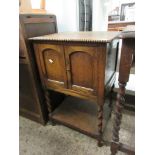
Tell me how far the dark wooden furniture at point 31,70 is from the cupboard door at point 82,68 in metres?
0.36

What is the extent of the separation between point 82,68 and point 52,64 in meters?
0.26

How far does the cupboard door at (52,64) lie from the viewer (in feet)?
3.34

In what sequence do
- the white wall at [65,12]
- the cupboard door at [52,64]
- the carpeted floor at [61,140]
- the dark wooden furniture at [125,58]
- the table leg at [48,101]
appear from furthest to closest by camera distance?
the white wall at [65,12], the table leg at [48,101], the carpeted floor at [61,140], the cupboard door at [52,64], the dark wooden furniture at [125,58]

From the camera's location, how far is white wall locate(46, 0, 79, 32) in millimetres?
1422

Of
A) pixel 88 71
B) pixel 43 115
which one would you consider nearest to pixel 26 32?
pixel 88 71

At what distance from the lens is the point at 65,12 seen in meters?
1.46

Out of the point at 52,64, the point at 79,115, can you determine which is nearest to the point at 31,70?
the point at 52,64

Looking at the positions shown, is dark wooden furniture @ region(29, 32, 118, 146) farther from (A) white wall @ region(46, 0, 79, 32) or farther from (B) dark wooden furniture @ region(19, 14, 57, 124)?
(A) white wall @ region(46, 0, 79, 32)

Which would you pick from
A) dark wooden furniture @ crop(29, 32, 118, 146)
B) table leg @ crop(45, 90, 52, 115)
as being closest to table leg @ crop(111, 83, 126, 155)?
dark wooden furniture @ crop(29, 32, 118, 146)

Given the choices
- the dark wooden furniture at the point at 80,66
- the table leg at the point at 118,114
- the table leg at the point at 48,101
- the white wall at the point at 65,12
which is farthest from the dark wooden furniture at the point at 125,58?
the white wall at the point at 65,12

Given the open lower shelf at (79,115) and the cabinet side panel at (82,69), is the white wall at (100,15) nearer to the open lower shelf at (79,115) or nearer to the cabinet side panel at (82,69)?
the cabinet side panel at (82,69)

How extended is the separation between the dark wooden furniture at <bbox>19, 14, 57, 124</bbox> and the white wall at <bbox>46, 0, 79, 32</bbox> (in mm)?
121
